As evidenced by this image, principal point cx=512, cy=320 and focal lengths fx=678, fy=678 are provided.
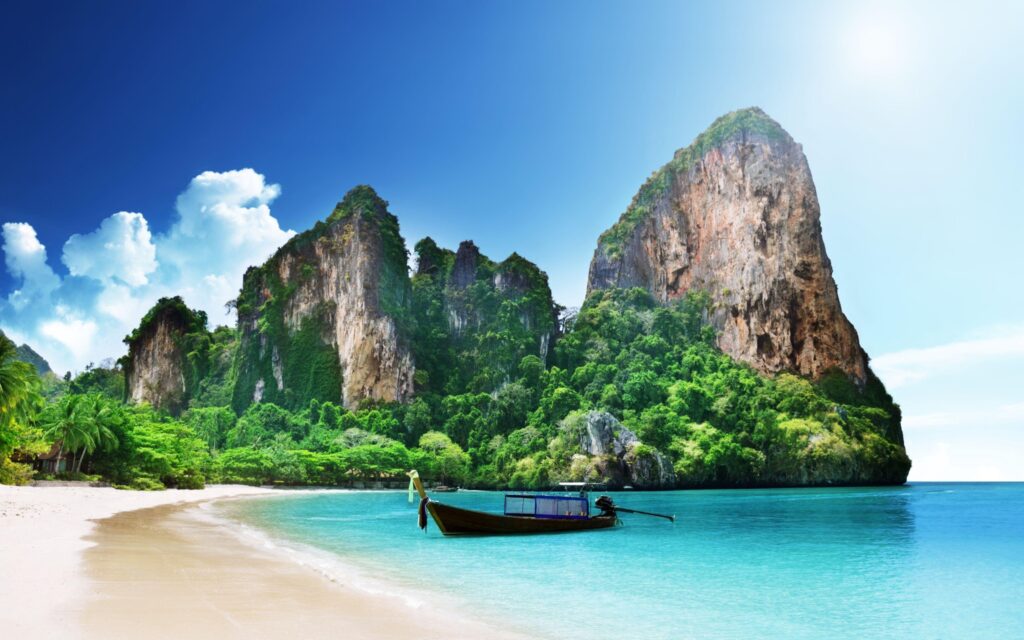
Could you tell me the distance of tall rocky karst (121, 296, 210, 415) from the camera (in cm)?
11044

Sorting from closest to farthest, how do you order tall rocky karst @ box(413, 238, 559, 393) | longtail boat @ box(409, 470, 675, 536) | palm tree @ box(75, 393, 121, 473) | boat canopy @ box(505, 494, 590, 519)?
longtail boat @ box(409, 470, 675, 536) → boat canopy @ box(505, 494, 590, 519) → palm tree @ box(75, 393, 121, 473) → tall rocky karst @ box(413, 238, 559, 393)

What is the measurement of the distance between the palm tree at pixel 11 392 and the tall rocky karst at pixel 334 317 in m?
59.1

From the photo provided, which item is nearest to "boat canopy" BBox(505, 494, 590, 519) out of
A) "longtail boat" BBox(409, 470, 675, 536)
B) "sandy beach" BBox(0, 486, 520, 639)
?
"longtail boat" BBox(409, 470, 675, 536)

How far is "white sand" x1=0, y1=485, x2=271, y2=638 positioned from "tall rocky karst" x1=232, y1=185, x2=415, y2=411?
64.7m

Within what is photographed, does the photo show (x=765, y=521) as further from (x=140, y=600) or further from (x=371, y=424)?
(x=371, y=424)

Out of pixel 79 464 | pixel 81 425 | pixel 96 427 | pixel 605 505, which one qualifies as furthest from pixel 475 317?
pixel 605 505

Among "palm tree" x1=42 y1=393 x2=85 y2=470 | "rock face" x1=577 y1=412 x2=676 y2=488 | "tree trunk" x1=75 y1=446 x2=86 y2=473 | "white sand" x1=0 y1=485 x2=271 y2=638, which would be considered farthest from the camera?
"rock face" x1=577 y1=412 x2=676 y2=488

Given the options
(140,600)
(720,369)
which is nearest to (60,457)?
(140,600)

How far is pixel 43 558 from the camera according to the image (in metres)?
12.0

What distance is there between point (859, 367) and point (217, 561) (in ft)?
314

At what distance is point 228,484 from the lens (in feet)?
205

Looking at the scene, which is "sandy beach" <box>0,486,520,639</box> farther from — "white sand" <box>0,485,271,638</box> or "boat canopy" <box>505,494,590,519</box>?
"boat canopy" <box>505,494,590,519</box>

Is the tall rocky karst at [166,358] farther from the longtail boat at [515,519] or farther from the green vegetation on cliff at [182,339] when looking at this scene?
the longtail boat at [515,519]

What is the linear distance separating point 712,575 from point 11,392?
30517 millimetres
